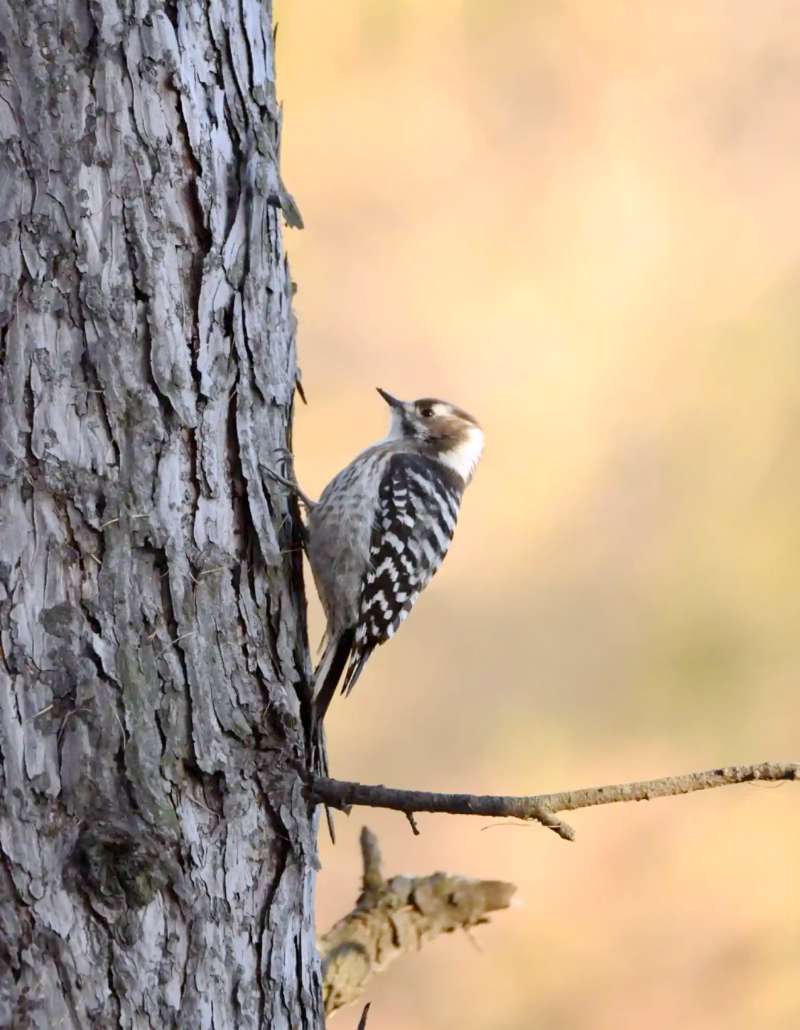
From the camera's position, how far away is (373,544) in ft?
10.9

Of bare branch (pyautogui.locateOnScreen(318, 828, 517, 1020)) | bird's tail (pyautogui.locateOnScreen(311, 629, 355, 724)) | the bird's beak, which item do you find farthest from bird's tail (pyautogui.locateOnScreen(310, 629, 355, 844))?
the bird's beak

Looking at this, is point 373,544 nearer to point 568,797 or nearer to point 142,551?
point 142,551

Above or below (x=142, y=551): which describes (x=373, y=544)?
above

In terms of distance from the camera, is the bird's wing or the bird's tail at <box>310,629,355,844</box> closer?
the bird's tail at <box>310,629,355,844</box>

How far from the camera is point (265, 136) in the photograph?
2402 millimetres

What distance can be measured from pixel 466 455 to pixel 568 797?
2299 millimetres

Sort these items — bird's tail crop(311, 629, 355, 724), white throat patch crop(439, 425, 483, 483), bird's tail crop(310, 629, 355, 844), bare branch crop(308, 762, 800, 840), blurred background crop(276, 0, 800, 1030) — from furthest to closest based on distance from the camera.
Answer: blurred background crop(276, 0, 800, 1030)
white throat patch crop(439, 425, 483, 483)
bird's tail crop(311, 629, 355, 724)
bird's tail crop(310, 629, 355, 844)
bare branch crop(308, 762, 800, 840)

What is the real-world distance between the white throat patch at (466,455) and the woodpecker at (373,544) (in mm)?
155

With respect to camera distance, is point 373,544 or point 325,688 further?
point 373,544

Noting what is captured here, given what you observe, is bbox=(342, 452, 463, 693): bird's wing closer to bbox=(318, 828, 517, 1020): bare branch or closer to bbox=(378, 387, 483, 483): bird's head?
bbox=(378, 387, 483, 483): bird's head

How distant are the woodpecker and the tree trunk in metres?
0.69

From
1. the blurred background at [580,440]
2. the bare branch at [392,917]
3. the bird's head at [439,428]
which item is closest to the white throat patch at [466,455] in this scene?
the bird's head at [439,428]

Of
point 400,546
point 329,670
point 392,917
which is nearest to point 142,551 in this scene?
point 329,670

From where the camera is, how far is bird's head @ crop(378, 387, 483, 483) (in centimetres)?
398
